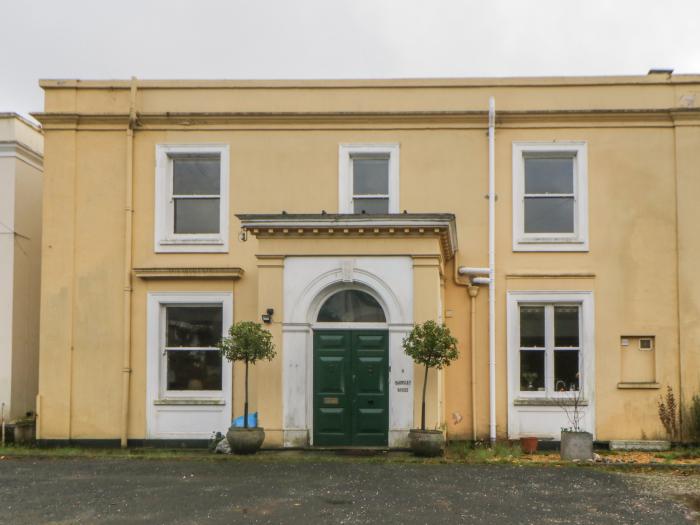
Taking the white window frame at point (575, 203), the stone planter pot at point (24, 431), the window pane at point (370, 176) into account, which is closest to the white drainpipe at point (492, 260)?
the white window frame at point (575, 203)

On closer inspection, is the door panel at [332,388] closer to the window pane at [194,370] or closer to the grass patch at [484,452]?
the grass patch at [484,452]

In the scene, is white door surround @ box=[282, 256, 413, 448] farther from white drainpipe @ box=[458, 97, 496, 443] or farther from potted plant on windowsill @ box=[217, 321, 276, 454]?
white drainpipe @ box=[458, 97, 496, 443]

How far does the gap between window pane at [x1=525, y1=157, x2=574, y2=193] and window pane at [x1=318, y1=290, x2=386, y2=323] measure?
4.18m

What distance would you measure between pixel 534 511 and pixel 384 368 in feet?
17.7

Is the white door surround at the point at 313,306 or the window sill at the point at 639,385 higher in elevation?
the white door surround at the point at 313,306

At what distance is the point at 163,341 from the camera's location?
17672 millimetres

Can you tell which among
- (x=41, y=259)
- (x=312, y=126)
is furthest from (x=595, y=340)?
(x=41, y=259)

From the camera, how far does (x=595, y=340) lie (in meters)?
17.4

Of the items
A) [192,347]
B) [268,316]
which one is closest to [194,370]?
[192,347]

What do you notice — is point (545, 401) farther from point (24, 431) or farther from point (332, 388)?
point (24, 431)

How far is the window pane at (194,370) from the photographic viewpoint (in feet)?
57.7

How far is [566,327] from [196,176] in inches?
313

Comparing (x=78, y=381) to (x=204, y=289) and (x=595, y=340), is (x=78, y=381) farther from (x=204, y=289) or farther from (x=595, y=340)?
(x=595, y=340)

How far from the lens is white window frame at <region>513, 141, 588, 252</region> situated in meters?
17.6
